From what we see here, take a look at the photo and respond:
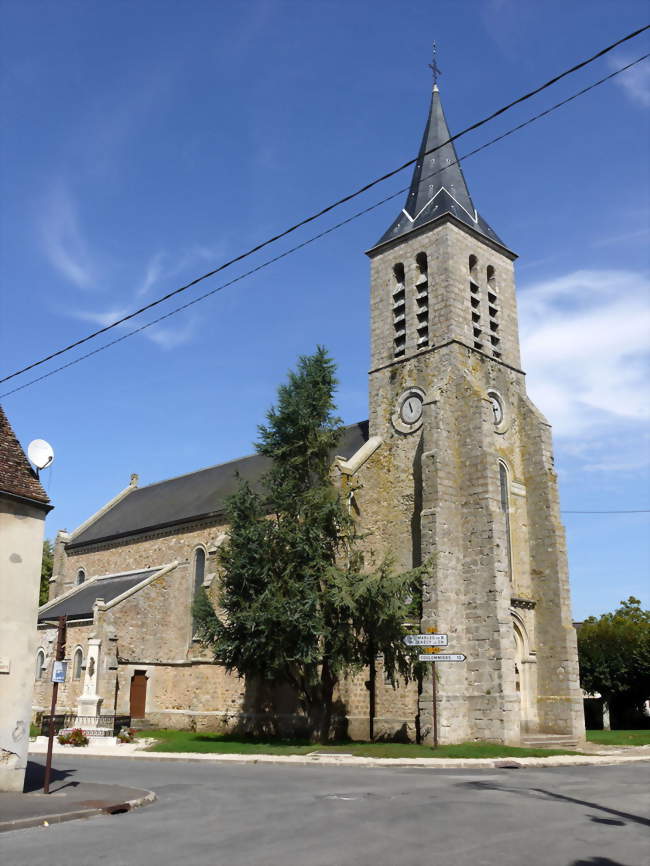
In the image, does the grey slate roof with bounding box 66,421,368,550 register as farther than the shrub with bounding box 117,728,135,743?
Yes

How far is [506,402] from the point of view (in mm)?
28609

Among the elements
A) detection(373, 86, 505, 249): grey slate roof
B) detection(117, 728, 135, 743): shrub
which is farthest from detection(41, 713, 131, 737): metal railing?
detection(373, 86, 505, 249): grey slate roof

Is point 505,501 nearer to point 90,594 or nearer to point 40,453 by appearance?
point 40,453

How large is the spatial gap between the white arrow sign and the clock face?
935 cm

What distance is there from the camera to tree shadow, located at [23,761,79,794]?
502 inches

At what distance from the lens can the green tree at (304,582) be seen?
70.1 ft

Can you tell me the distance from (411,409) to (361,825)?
19587 mm

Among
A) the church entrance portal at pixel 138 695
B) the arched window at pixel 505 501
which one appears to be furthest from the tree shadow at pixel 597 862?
the church entrance portal at pixel 138 695

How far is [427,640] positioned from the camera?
19656 millimetres

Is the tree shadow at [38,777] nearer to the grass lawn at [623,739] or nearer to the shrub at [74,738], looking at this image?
the shrub at [74,738]

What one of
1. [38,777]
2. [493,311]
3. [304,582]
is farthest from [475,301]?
[38,777]

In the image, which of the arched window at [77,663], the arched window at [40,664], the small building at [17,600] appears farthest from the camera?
the arched window at [40,664]

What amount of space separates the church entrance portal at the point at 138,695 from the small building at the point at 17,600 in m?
18.2

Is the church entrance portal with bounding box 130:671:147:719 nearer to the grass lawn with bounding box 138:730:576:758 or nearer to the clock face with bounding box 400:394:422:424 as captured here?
the grass lawn with bounding box 138:730:576:758
